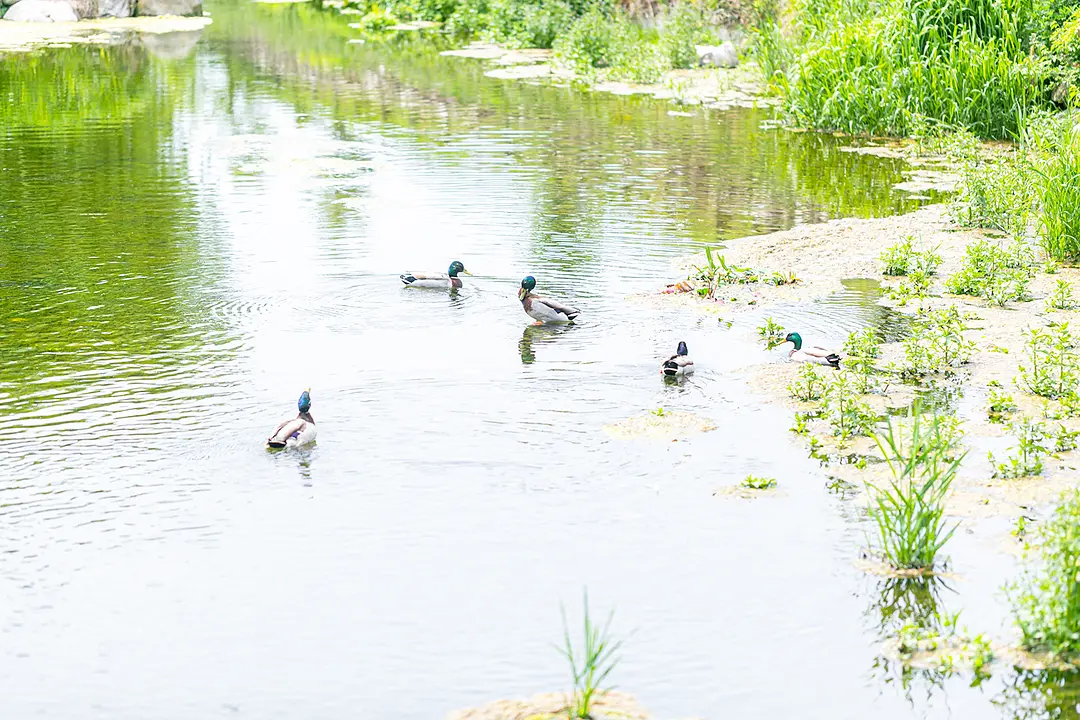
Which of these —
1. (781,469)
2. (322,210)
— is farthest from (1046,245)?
(322,210)

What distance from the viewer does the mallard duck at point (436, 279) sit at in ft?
38.6

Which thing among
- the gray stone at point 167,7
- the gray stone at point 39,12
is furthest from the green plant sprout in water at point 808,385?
the gray stone at point 167,7

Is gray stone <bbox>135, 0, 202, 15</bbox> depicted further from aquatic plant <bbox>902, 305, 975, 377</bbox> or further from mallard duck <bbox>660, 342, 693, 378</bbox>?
aquatic plant <bbox>902, 305, 975, 377</bbox>

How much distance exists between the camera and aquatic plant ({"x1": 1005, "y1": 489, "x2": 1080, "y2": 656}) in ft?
19.2

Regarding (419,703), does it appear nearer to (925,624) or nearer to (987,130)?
(925,624)

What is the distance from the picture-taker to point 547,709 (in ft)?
18.3

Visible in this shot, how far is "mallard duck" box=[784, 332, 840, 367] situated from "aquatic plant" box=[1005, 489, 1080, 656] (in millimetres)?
3224

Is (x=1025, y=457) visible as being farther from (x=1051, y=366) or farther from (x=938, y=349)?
(x=938, y=349)

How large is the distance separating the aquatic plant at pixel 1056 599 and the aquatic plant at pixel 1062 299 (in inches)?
188

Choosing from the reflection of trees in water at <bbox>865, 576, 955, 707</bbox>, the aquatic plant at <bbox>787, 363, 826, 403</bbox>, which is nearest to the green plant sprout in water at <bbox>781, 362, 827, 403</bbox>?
the aquatic plant at <bbox>787, 363, 826, 403</bbox>

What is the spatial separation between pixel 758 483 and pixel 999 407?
1.94 meters

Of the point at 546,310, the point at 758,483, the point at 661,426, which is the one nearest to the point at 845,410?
the point at 758,483

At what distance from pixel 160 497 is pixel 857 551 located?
379 cm

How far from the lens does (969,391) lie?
9.09 meters
